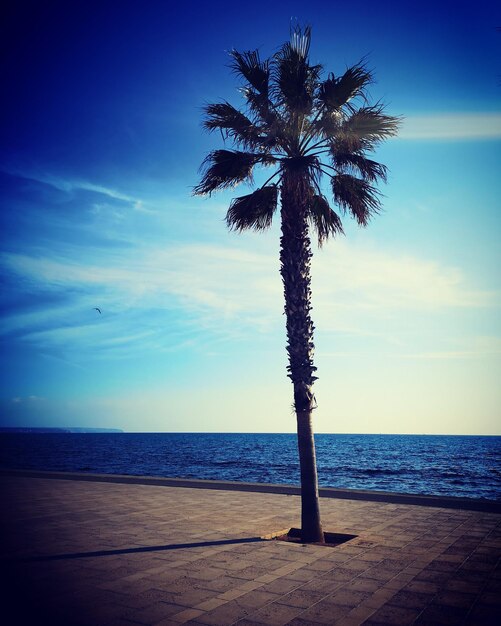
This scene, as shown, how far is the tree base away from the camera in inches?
293

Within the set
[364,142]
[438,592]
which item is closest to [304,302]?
[364,142]

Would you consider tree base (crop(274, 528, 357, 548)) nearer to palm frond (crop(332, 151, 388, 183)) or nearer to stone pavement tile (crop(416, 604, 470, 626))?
stone pavement tile (crop(416, 604, 470, 626))

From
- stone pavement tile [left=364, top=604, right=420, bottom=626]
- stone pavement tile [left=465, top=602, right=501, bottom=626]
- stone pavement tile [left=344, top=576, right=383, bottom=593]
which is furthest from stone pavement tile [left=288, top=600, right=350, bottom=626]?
stone pavement tile [left=465, top=602, right=501, bottom=626]

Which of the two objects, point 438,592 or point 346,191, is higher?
point 346,191

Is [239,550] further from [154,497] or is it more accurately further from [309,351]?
[154,497]

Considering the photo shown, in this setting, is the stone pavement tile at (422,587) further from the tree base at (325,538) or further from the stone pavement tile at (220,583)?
the stone pavement tile at (220,583)

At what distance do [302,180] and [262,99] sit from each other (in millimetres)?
1913

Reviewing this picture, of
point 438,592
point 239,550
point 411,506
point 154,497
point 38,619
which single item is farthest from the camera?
point 154,497

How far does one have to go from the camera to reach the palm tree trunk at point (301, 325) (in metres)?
7.65

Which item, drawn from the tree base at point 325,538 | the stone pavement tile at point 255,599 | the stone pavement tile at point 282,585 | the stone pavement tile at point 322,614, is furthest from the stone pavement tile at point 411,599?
the tree base at point 325,538

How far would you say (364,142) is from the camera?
8.53 metres

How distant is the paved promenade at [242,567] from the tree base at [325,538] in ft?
0.81

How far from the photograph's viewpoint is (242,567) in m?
6.12

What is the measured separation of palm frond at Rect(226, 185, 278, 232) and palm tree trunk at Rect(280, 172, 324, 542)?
1.83 feet
